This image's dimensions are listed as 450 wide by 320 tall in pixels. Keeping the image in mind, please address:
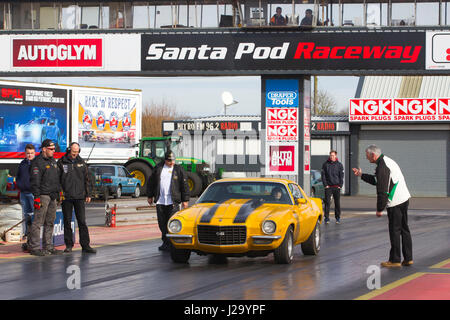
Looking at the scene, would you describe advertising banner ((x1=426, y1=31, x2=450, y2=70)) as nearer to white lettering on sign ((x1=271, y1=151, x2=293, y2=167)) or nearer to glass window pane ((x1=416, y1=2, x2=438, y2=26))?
glass window pane ((x1=416, y1=2, x2=438, y2=26))

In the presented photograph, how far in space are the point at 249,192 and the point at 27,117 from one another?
78.8 ft

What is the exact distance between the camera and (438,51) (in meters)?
27.0

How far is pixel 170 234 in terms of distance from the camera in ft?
42.8

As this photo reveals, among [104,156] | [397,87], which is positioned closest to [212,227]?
[104,156]

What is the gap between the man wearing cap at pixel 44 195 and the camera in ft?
47.9

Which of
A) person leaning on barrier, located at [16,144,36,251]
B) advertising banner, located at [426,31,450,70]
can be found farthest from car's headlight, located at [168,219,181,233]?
advertising banner, located at [426,31,450,70]

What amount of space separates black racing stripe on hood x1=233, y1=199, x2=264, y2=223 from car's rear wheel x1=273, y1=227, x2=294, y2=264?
685 mm

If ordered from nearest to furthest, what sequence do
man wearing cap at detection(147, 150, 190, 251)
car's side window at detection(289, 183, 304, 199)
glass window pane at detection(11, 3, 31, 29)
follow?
car's side window at detection(289, 183, 304, 199) < man wearing cap at detection(147, 150, 190, 251) < glass window pane at detection(11, 3, 31, 29)

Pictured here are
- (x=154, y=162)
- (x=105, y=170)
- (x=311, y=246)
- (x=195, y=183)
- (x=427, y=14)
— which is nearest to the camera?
(x=311, y=246)

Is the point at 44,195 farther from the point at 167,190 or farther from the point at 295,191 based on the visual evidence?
the point at 295,191

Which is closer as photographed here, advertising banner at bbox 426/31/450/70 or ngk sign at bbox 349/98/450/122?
advertising banner at bbox 426/31/450/70

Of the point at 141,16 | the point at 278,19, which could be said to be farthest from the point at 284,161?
the point at 141,16

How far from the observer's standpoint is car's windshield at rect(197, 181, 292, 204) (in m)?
14.1

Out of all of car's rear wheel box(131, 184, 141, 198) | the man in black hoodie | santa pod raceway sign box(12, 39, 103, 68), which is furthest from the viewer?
car's rear wheel box(131, 184, 141, 198)
